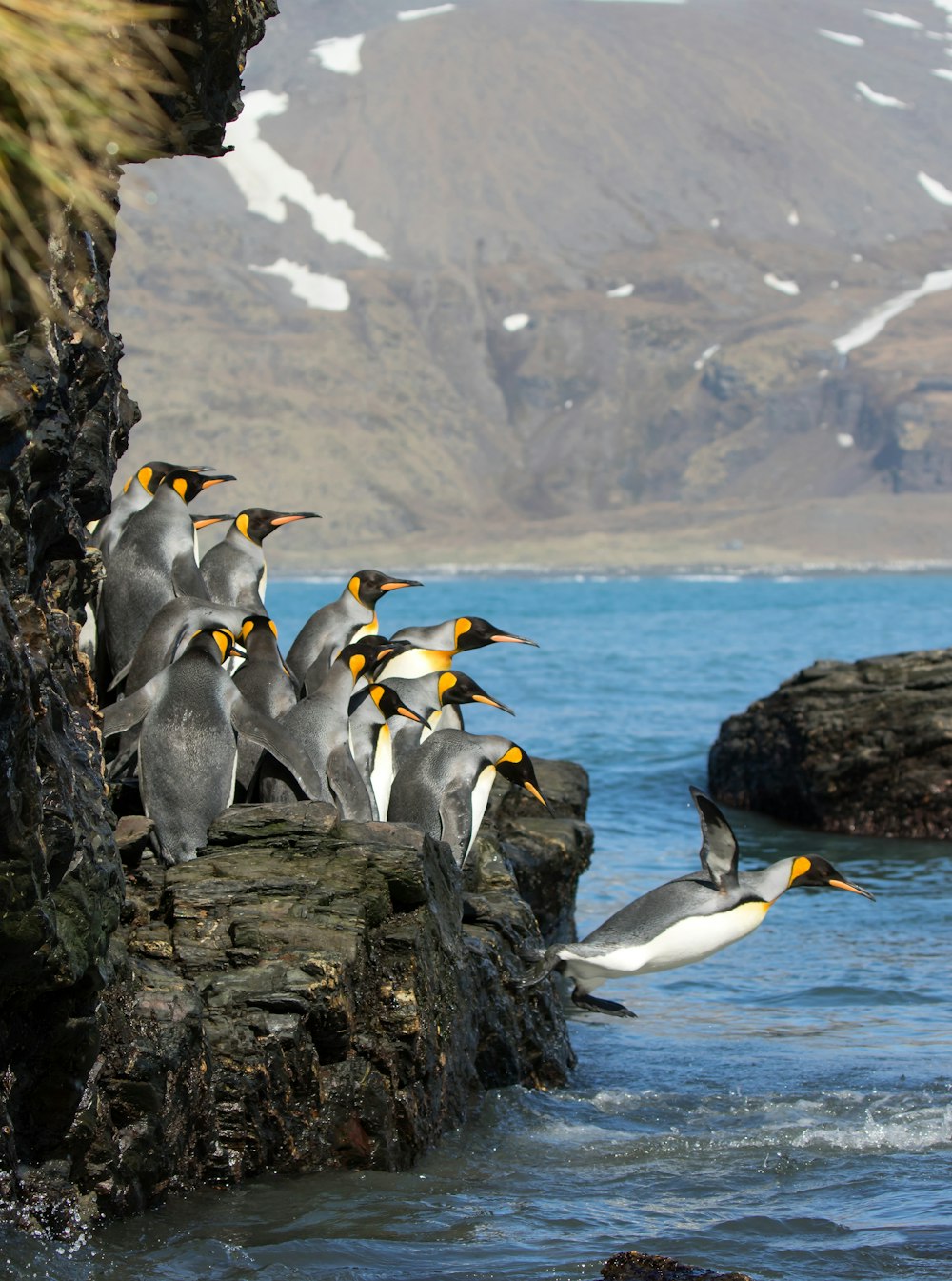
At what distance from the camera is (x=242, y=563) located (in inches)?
393

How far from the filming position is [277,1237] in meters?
5.52

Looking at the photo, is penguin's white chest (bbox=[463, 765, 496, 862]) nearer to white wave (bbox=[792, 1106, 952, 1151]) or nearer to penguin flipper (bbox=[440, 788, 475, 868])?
penguin flipper (bbox=[440, 788, 475, 868])

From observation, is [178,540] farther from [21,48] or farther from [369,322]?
[369,322]

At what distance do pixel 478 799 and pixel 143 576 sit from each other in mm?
1994

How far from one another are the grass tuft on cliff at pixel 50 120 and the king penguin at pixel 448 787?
335cm

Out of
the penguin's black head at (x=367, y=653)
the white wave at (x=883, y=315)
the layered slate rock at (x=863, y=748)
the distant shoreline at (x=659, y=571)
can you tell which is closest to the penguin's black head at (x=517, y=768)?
the penguin's black head at (x=367, y=653)

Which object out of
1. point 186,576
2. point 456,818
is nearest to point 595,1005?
point 456,818

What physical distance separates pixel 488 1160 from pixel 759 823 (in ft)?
34.7

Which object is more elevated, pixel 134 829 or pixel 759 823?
pixel 134 829

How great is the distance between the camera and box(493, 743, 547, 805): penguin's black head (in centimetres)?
871

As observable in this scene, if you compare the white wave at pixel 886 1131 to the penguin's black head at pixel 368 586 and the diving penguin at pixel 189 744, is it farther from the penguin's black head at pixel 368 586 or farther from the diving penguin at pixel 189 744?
the penguin's black head at pixel 368 586

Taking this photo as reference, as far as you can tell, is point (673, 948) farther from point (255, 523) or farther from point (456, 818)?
point (255, 523)

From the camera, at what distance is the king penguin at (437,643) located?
9867mm

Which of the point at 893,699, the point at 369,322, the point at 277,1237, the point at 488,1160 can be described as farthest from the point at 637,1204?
the point at 369,322
